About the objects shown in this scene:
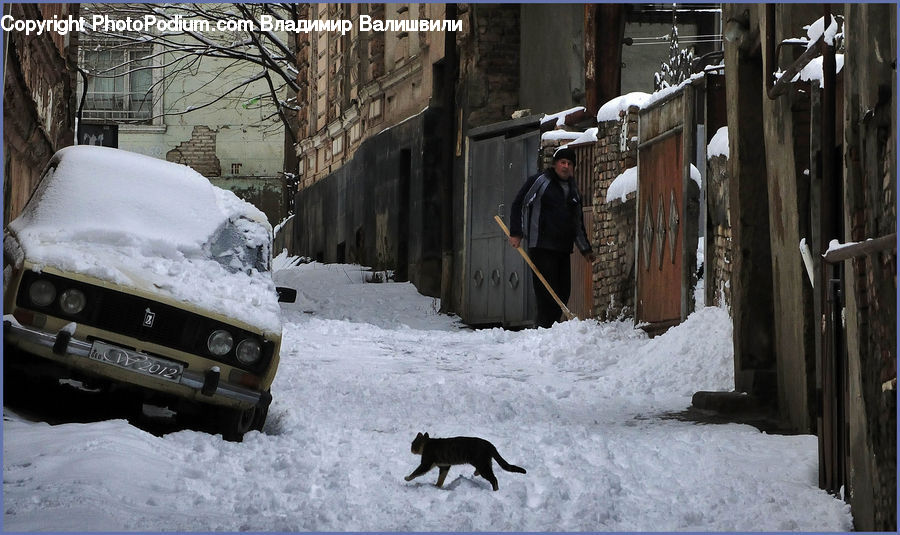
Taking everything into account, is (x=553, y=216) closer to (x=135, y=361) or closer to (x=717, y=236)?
(x=717, y=236)

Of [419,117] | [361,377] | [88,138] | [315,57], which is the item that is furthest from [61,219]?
[315,57]

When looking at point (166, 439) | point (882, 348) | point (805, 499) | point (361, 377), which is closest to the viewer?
point (882, 348)

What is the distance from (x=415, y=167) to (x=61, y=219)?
1432 cm

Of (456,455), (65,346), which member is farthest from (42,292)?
(456,455)

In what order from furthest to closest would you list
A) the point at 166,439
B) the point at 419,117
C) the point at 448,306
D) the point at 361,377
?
the point at 419,117, the point at 448,306, the point at 361,377, the point at 166,439

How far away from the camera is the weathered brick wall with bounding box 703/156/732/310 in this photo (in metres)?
11.7

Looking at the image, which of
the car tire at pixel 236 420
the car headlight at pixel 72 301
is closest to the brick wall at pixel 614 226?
the car tire at pixel 236 420

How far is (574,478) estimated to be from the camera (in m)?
6.87

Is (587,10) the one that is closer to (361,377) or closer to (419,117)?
(419,117)

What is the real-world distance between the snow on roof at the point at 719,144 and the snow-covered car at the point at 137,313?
465 cm

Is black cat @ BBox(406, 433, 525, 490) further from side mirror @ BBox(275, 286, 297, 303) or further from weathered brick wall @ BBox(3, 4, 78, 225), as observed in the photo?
weathered brick wall @ BBox(3, 4, 78, 225)

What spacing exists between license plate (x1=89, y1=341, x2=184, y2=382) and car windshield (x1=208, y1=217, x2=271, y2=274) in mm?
1369

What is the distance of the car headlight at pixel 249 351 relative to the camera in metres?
7.81

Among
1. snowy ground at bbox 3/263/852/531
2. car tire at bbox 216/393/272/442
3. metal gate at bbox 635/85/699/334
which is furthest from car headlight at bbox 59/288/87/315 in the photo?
metal gate at bbox 635/85/699/334
